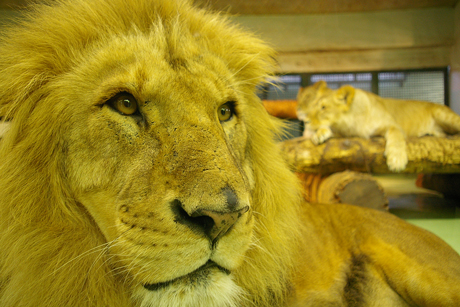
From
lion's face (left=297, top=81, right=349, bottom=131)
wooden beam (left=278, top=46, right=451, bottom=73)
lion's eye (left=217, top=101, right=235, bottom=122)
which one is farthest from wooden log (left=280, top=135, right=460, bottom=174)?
lion's eye (left=217, top=101, right=235, bottom=122)

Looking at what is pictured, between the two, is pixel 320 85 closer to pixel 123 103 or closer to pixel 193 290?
pixel 123 103

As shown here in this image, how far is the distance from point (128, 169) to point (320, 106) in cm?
161

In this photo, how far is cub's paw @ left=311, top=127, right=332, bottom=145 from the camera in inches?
89.0

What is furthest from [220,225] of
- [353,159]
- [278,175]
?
[353,159]

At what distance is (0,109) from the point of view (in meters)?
0.91

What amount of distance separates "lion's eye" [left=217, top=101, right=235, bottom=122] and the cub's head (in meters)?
0.66

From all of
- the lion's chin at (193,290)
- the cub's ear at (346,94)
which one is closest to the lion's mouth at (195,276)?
the lion's chin at (193,290)

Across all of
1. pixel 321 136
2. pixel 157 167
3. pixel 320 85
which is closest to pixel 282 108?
pixel 320 85

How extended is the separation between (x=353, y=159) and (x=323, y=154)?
192 millimetres

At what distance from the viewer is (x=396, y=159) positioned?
2.05 metres

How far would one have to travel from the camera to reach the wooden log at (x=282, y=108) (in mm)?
1619

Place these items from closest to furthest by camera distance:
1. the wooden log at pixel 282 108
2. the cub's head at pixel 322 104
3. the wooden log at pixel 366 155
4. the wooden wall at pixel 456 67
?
the wooden wall at pixel 456 67 < the wooden log at pixel 282 108 < the cub's head at pixel 322 104 < the wooden log at pixel 366 155

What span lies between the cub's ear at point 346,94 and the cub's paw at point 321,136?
0.71 ft

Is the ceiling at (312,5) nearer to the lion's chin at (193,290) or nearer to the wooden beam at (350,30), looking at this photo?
the wooden beam at (350,30)
